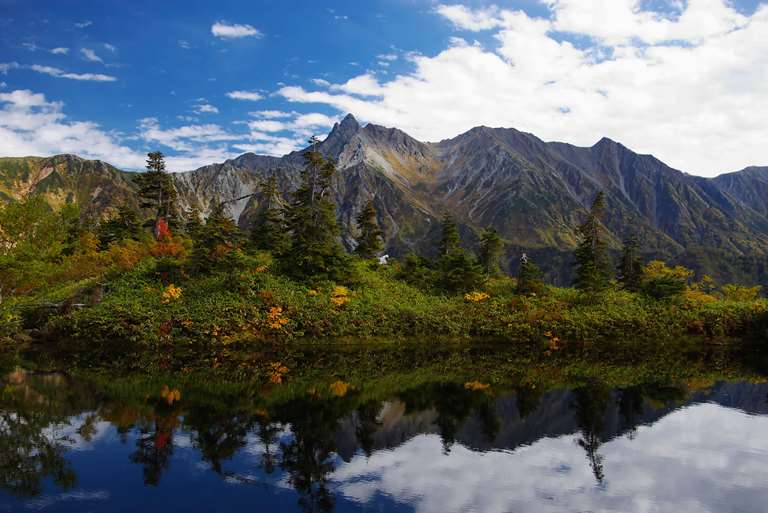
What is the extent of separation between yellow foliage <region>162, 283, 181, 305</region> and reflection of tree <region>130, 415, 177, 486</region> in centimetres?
2190

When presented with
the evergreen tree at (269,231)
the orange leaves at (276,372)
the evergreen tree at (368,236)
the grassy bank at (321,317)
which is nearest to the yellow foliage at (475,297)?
the grassy bank at (321,317)

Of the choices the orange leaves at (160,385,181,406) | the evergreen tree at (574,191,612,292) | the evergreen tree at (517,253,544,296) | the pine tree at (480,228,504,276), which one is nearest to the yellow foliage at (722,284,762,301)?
the evergreen tree at (574,191,612,292)

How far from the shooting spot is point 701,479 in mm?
16234

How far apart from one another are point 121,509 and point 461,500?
867cm

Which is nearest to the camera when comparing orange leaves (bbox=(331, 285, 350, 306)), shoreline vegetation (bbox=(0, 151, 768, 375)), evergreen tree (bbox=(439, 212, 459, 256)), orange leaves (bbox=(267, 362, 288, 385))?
orange leaves (bbox=(267, 362, 288, 385))

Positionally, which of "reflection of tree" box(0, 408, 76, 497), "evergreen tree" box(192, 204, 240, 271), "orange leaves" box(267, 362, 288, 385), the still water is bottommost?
"orange leaves" box(267, 362, 288, 385)

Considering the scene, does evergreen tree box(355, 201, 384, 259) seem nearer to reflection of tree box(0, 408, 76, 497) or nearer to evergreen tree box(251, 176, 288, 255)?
evergreen tree box(251, 176, 288, 255)

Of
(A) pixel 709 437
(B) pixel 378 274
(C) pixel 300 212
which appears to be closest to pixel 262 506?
(A) pixel 709 437

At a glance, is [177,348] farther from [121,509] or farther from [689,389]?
[689,389]

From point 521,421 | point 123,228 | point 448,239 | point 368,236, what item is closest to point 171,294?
point 123,228

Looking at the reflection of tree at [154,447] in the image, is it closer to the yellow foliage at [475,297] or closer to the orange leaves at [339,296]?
the orange leaves at [339,296]

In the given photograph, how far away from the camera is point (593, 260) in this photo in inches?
2024

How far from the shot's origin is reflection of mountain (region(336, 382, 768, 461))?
1875cm

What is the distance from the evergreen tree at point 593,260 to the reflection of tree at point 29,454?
44841mm
